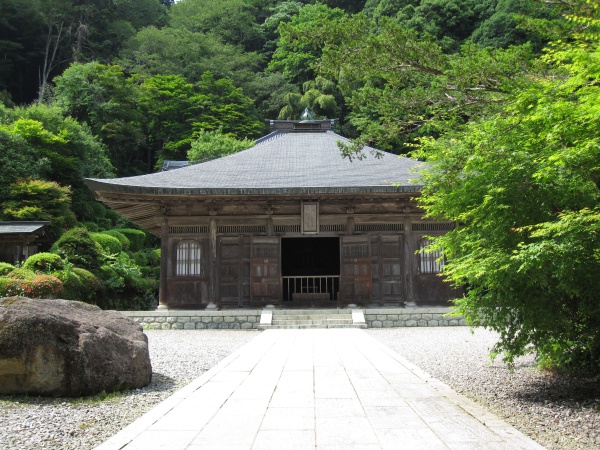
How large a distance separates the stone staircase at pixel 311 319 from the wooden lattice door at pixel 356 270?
93 cm

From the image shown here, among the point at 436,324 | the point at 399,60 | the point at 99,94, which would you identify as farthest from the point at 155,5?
the point at 399,60

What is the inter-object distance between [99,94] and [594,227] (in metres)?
34.5

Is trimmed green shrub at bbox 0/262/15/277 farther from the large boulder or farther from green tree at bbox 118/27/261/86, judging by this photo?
green tree at bbox 118/27/261/86

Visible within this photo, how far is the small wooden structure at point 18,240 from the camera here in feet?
62.0

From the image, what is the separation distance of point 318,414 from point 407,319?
962 centimetres

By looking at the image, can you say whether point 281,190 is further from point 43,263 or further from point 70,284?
Answer: point 43,263

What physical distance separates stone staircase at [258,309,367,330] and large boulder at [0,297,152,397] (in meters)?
7.63

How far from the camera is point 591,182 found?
4824 millimetres

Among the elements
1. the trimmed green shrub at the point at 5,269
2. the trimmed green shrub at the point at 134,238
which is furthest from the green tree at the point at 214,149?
the trimmed green shrub at the point at 5,269

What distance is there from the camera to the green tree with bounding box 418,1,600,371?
4.25 m

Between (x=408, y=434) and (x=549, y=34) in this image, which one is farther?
(x=549, y=34)

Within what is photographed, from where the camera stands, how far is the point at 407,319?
534 inches

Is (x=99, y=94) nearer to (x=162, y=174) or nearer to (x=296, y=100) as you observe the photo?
(x=296, y=100)

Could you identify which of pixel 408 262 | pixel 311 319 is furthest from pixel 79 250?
pixel 408 262
